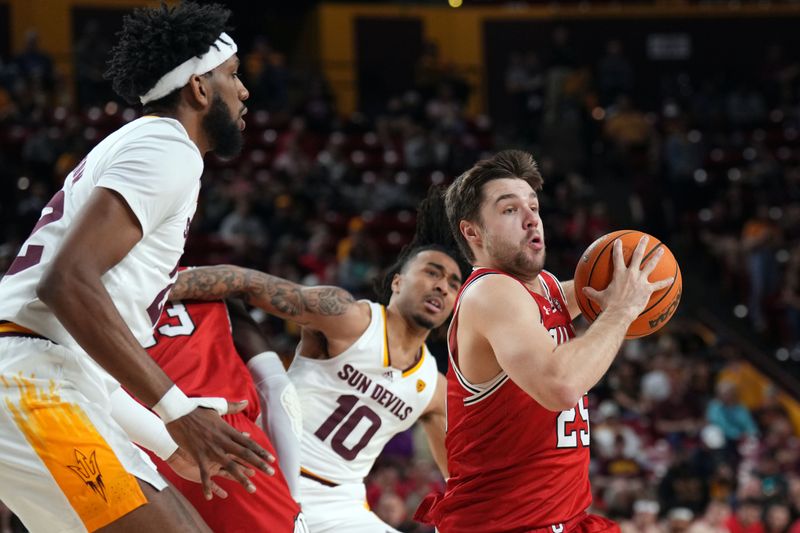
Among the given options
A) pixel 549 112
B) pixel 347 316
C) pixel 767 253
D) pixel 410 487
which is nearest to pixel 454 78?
pixel 549 112

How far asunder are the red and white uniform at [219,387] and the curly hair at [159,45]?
1.22 metres

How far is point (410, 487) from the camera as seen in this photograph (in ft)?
30.5

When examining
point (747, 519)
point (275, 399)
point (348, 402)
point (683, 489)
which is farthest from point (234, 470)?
point (683, 489)

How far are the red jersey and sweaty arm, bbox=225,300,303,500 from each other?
857 mm

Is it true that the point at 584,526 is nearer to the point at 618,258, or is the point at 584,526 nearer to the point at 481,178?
the point at 618,258

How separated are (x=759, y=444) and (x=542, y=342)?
9008mm

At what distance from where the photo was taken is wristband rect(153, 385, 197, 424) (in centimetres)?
292

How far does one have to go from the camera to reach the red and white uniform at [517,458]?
3762mm

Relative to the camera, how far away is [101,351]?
9.32ft

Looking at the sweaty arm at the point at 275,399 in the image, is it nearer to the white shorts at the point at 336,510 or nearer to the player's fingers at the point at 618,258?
the white shorts at the point at 336,510

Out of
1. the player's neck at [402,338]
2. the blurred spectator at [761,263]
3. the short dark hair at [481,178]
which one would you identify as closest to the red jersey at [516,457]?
the short dark hair at [481,178]

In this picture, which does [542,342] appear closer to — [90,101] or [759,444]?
[759,444]

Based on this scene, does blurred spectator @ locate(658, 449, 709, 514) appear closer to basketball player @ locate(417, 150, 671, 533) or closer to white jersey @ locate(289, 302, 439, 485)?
white jersey @ locate(289, 302, 439, 485)

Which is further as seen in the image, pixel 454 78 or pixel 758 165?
pixel 454 78
